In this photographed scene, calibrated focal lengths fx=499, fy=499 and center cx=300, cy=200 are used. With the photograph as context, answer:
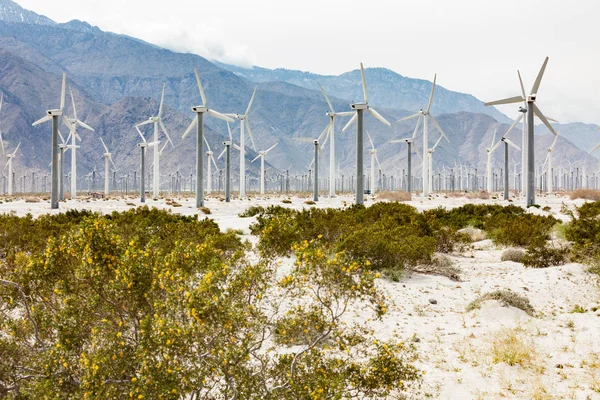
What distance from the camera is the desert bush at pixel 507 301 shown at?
39.4 feet

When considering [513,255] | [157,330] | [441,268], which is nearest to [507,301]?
[441,268]

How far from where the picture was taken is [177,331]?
5789 millimetres

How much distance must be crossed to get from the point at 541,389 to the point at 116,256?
6540 mm

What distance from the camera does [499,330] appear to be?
10375mm

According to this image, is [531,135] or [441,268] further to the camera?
[531,135]

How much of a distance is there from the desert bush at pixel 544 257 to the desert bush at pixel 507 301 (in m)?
5.36

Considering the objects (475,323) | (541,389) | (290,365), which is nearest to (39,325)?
(290,365)

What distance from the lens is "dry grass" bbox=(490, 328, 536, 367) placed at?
868cm

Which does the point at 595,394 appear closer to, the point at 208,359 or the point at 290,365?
the point at 290,365

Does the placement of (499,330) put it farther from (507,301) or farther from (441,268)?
(441,268)

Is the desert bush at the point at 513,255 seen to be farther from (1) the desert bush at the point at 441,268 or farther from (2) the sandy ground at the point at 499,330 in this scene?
(1) the desert bush at the point at 441,268

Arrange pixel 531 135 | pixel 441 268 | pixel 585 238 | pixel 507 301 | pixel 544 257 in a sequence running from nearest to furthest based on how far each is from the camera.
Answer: pixel 507 301 < pixel 441 268 < pixel 585 238 < pixel 544 257 < pixel 531 135

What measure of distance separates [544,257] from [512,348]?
32.2 feet

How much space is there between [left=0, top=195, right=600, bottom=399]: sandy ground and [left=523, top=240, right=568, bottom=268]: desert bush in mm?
432
